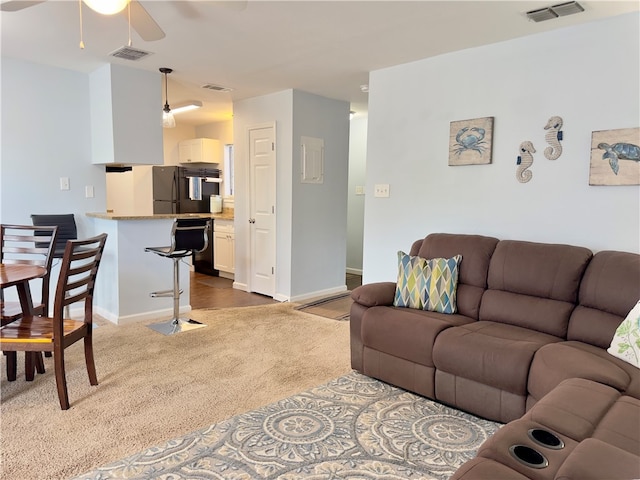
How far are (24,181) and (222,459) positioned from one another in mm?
3401

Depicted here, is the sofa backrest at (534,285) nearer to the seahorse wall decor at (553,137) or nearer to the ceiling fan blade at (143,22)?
the seahorse wall decor at (553,137)

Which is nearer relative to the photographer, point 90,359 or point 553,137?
point 90,359

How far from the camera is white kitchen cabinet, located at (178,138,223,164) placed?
7.05m

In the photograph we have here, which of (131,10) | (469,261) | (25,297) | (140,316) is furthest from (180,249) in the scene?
(469,261)

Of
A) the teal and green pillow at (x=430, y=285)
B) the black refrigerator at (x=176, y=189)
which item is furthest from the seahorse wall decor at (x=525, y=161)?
the black refrigerator at (x=176, y=189)

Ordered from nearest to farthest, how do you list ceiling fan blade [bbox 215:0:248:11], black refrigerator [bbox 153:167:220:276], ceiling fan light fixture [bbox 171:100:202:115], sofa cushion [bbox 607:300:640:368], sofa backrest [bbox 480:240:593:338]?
sofa cushion [bbox 607:300:640:368] < ceiling fan blade [bbox 215:0:248:11] < sofa backrest [bbox 480:240:593:338] < ceiling fan light fixture [bbox 171:100:202:115] < black refrigerator [bbox 153:167:220:276]

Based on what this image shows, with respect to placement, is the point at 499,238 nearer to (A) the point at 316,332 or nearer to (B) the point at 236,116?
(A) the point at 316,332

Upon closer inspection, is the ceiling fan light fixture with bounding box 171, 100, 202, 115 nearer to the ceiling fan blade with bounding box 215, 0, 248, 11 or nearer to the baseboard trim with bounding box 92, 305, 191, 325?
the baseboard trim with bounding box 92, 305, 191, 325

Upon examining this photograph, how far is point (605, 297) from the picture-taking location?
95.3 inches

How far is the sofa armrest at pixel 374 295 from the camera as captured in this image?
9.75 feet

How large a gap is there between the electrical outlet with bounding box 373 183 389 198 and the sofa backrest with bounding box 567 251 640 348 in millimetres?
1862

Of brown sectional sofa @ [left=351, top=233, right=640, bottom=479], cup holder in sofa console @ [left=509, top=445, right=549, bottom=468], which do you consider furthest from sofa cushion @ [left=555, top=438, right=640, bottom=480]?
brown sectional sofa @ [left=351, top=233, right=640, bottom=479]

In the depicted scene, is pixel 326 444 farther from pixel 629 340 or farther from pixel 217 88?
pixel 217 88

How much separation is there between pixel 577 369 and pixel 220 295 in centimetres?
410
